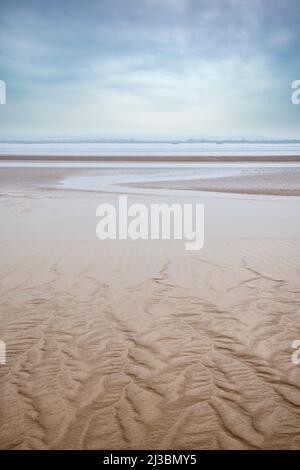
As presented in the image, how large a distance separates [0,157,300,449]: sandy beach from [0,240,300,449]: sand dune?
0.01 m

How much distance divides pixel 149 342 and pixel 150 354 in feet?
0.86

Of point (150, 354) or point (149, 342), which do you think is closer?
point (150, 354)

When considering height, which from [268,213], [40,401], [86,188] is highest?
[86,188]

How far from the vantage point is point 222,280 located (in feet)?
20.6

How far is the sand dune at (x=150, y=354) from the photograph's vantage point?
306cm

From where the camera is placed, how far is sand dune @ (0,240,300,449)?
3.06 m

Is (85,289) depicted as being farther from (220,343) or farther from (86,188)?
(86,188)

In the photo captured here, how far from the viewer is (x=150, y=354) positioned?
13.6ft

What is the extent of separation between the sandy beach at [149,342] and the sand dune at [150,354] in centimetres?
1

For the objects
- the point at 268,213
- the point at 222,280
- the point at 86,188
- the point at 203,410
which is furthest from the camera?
the point at 86,188

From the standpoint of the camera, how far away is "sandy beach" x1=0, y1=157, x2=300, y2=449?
308 centimetres
